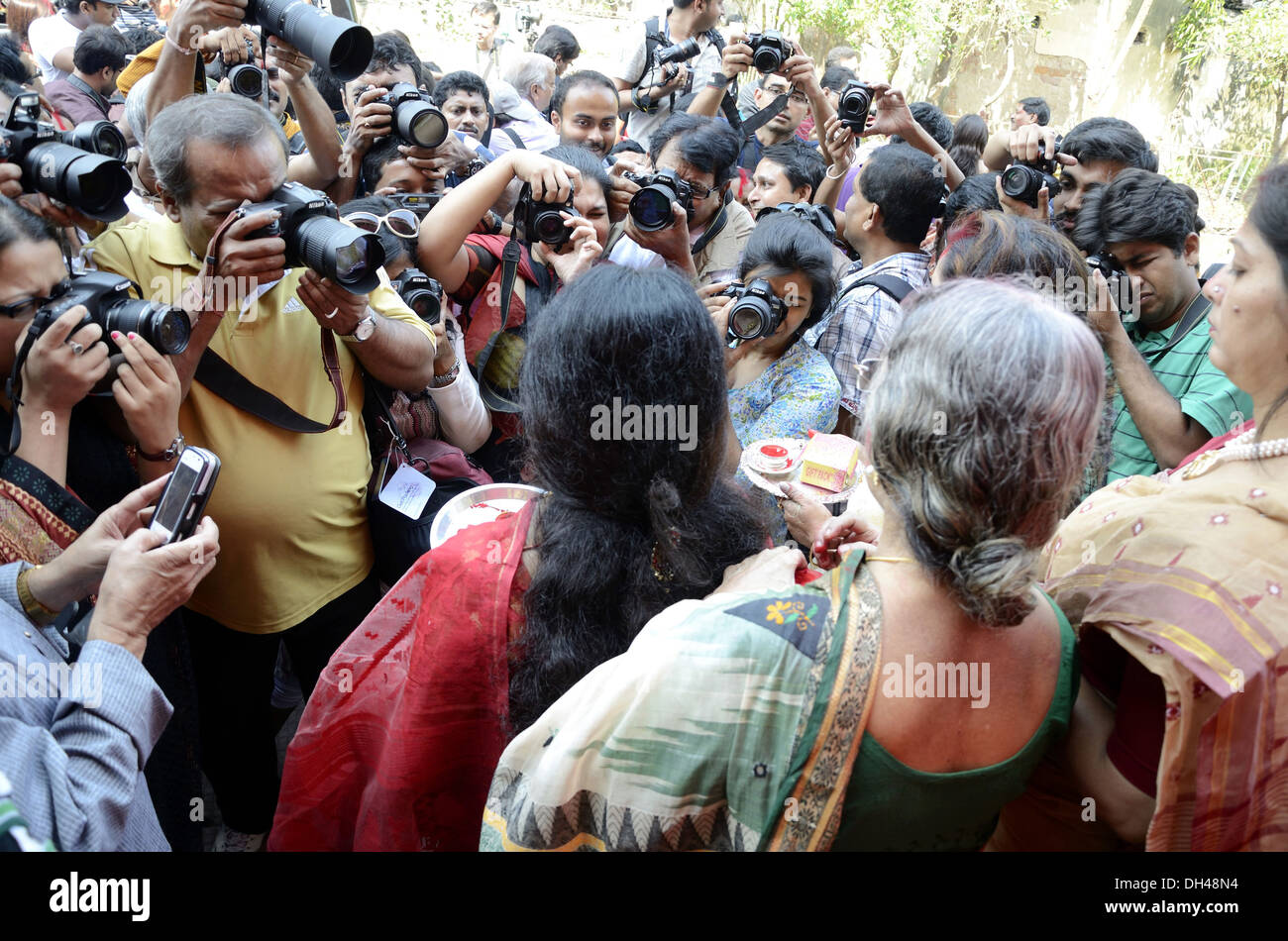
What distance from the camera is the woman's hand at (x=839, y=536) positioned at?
148 cm

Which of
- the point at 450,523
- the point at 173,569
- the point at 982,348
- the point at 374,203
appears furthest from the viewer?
the point at 374,203

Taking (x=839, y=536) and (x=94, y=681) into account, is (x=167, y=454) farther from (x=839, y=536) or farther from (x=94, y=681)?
(x=839, y=536)

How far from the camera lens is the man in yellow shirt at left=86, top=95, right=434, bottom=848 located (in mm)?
1845

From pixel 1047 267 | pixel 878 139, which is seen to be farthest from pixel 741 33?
pixel 878 139

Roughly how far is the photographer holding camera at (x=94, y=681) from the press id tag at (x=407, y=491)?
59 centimetres

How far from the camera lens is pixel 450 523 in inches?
62.6

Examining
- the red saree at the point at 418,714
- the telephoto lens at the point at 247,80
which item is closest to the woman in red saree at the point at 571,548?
the red saree at the point at 418,714

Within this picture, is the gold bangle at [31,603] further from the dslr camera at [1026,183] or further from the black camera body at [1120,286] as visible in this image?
the dslr camera at [1026,183]

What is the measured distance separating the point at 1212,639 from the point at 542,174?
1.82 metres

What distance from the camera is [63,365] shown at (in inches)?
60.6

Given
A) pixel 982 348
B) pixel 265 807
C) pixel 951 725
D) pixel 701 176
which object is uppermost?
pixel 982 348

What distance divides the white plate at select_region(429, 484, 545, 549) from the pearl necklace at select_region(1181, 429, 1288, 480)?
1.07m

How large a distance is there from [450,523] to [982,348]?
972mm
